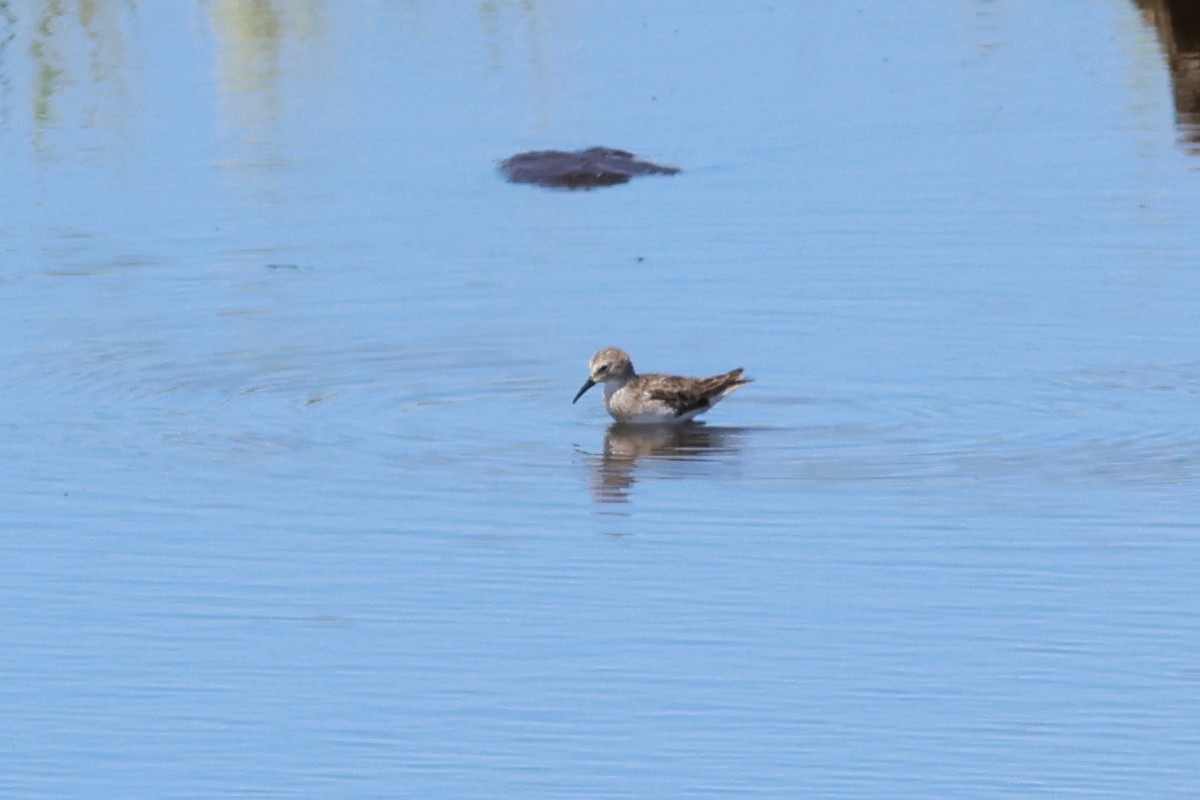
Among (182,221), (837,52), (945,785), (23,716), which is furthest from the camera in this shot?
(837,52)

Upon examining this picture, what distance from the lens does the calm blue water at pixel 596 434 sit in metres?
8.34

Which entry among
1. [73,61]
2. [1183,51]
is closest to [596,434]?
[1183,51]

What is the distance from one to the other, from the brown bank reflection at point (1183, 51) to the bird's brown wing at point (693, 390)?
6.56 metres

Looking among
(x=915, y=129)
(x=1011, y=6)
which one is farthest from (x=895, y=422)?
(x=1011, y=6)

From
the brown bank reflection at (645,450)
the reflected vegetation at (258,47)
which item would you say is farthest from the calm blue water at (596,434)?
the reflected vegetation at (258,47)

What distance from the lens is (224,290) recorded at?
14852 mm

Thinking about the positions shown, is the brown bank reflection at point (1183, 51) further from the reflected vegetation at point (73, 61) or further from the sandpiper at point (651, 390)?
the reflected vegetation at point (73, 61)

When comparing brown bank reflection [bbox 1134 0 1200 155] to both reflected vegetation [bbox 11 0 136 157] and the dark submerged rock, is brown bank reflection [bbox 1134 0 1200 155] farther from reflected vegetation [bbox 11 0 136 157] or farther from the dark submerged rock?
reflected vegetation [bbox 11 0 136 157]

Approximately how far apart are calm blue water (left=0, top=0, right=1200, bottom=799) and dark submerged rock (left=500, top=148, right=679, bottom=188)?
215 mm

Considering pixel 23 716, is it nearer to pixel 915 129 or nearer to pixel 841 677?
pixel 841 677

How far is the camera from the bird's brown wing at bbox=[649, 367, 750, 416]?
1261 centimetres

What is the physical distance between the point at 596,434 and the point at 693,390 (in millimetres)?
457

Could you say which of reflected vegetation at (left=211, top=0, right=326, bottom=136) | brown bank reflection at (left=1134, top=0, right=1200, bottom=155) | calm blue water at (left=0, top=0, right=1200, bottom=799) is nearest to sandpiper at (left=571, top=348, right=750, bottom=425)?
calm blue water at (left=0, top=0, right=1200, bottom=799)

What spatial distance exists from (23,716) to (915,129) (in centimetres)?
1157
